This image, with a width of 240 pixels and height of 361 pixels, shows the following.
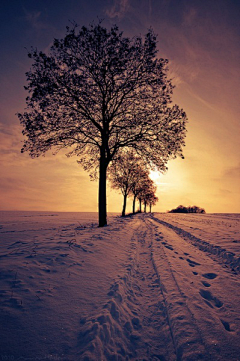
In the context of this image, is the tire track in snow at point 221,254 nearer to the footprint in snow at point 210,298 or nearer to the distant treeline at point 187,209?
the footprint in snow at point 210,298

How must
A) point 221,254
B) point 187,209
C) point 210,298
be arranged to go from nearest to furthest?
point 210,298, point 221,254, point 187,209

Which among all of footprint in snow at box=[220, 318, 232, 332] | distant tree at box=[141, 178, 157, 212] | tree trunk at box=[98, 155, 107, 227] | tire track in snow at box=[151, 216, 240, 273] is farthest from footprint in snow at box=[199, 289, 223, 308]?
distant tree at box=[141, 178, 157, 212]

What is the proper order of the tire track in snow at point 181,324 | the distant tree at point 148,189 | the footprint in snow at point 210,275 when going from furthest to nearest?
1. the distant tree at point 148,189
2. the footprint in snow at point 210,275
3. the tire track in snow at point 181,324

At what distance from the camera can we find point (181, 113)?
12.9 metres

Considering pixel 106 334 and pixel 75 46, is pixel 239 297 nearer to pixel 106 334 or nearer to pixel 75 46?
pixel 106 334

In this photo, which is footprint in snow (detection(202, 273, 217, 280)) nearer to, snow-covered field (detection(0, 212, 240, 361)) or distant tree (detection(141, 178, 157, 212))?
snow-covered field (detection(0, 212, 240, 361))

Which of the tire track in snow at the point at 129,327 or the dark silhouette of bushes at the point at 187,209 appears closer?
the tire track in snow at the point at 129,327

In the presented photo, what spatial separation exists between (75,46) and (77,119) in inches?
203

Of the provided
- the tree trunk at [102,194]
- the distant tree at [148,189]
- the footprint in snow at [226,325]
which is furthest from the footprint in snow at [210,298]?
the distant tree at [148,189]

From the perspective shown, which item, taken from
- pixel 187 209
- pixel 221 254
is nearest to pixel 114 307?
pixel 221 254

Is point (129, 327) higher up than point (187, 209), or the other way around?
point (187, 209)

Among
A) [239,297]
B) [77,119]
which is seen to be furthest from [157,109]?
[239,297]

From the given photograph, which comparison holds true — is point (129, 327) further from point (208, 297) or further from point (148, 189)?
point (148, 189)

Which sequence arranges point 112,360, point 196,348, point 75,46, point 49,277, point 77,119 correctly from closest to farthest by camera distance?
point 112,360 < point 196,348 < point 49,277 < point 75,46 < point 77,119
